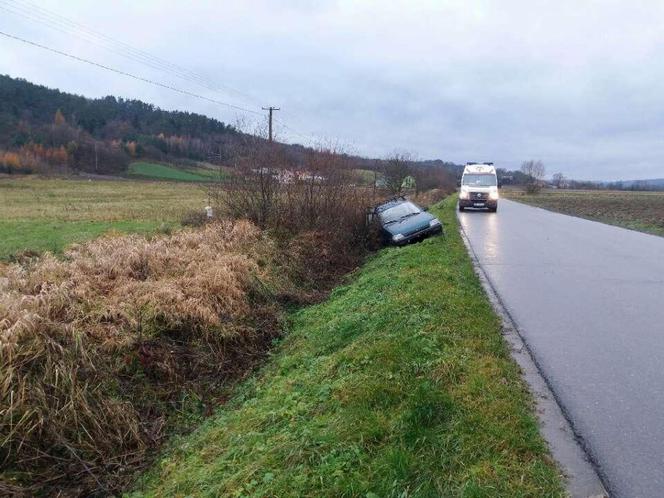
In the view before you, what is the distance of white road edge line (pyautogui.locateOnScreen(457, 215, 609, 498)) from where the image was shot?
10.2ft

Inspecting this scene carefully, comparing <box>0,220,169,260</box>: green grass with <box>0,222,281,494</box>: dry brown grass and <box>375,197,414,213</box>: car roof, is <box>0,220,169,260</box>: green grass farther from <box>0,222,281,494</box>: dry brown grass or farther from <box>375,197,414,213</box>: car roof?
<box>375,197,414,213</box>: car roof

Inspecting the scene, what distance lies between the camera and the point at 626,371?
16.1 ft

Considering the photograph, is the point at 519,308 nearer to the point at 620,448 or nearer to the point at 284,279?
the point at 620,448

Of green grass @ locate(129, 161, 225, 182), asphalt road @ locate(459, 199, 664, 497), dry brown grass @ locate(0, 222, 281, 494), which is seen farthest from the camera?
green grass @ locate(129, 161, 225, 182)

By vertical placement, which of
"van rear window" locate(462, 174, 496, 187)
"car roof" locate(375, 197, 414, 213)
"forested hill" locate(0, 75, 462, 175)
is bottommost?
"car roof" locate(375, 197, 414, 213)

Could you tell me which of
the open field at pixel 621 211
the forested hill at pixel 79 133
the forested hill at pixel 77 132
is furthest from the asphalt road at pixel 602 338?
the forested hill at pixel 77 132

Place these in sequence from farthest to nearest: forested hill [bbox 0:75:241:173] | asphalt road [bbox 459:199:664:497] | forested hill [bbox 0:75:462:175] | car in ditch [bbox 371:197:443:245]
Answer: forested hill [bbox 0:75:241:173] < forested hill [bbox 0:75:462:175] < car in ditch [bbox 371:197:443:245] < asphalt road [bbox 459:199:664:497]

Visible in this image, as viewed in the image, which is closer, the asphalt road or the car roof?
the asphalt road

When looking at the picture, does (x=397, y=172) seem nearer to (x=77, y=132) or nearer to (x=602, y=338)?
(x=602, y=338)

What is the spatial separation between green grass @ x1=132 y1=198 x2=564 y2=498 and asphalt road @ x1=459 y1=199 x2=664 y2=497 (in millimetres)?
485

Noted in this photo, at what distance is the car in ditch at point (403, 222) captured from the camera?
46.1 ft

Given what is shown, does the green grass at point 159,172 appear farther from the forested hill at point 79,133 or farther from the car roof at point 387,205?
the car roof at point 387,205

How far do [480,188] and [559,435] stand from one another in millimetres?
25862

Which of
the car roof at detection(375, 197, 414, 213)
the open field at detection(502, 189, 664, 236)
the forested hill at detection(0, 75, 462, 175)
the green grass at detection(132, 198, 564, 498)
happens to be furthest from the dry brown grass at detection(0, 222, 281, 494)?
the forested hill at detection(0, 75, 462, 175)
